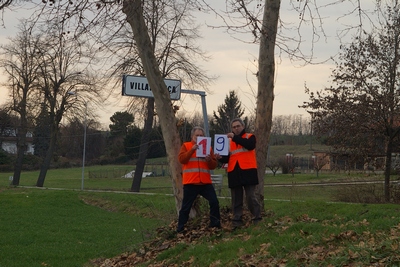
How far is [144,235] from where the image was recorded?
12.8 meters

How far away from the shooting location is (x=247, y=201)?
10.7 meters

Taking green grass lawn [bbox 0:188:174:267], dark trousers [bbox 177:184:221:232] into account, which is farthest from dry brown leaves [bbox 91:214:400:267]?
green grass lawn [bbox 0:188:174:267]

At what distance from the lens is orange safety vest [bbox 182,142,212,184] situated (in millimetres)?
11023

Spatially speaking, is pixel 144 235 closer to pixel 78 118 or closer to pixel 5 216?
pixel 5 216

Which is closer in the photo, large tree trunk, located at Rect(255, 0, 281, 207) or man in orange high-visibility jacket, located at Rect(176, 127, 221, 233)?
man in orange high-visibility jacket, located at Rect(176, 127, 221, 233)

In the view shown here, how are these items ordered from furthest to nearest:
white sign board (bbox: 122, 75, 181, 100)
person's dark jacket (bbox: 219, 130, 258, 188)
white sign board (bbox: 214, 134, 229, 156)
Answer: white sign board (bbox: 122, 75, 181, 100) < white sign board (bbox: 214, 134, 229, 156) < person's dark jacket (bbox: 219, 130, 258, 188)

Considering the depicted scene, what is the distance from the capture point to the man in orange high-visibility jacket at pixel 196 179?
11.0 m

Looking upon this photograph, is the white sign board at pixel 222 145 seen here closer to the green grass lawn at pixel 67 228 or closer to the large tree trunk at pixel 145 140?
the green grass lawn at pixel 67 228

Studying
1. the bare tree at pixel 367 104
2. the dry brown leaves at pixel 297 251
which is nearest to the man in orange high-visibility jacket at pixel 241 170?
the dry brown leaves at pixel 297 251

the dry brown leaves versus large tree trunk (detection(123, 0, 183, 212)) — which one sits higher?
large tree trunk (detection(123, 0, 183, 212))

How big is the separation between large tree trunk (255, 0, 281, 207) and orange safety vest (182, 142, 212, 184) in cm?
131

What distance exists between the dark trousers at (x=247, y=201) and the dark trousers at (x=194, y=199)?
0.37 meters

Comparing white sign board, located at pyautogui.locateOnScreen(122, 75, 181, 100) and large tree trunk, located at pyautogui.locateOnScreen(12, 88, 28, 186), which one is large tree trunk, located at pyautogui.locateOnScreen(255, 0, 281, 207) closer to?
white sign board, located at pyautogui.locateOnScreen(122, 75, 181, 100)

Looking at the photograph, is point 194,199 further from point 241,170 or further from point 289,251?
point 289,251
